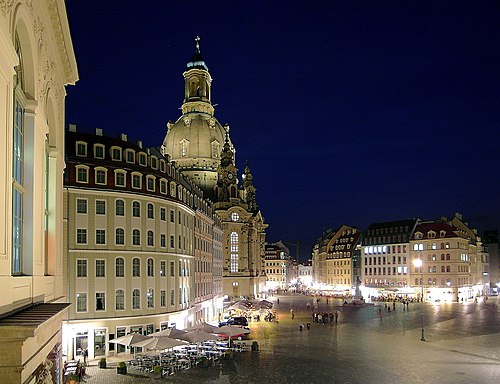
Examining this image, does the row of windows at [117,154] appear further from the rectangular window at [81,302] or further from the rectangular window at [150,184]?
the rectangular window at [81,302]

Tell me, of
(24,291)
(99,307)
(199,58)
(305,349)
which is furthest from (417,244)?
(24,291)

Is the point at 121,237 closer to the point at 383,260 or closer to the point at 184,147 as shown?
the point at 184,147

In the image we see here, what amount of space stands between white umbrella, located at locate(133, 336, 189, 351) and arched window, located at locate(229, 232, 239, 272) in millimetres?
89810

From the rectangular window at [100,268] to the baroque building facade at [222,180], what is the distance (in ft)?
256

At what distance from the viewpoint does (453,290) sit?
5143 inches

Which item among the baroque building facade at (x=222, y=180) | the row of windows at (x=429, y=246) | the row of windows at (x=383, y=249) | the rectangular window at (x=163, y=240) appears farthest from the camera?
the row of windows at (x=383, y=249)

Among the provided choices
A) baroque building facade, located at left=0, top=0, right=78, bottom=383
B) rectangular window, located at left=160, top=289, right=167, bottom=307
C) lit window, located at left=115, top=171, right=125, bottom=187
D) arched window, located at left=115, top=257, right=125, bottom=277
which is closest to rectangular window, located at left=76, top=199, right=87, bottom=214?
lit window, located at left=115, top=171, right=125, bottom=187

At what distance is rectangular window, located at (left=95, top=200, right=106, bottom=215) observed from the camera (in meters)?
49.5

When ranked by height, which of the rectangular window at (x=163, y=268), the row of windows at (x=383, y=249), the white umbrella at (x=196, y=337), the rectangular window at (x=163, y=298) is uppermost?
the row of windows at (x=383, y=249)

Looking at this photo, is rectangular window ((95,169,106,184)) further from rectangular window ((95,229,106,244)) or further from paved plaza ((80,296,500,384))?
paved plaza ((80,296,500,384))

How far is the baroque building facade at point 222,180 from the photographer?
129 meters


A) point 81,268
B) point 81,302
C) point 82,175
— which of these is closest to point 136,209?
point 82,175

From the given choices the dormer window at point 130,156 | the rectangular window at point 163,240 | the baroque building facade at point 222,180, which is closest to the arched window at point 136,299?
the rectangular window at point 163,240

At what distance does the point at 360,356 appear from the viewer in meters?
48.7
